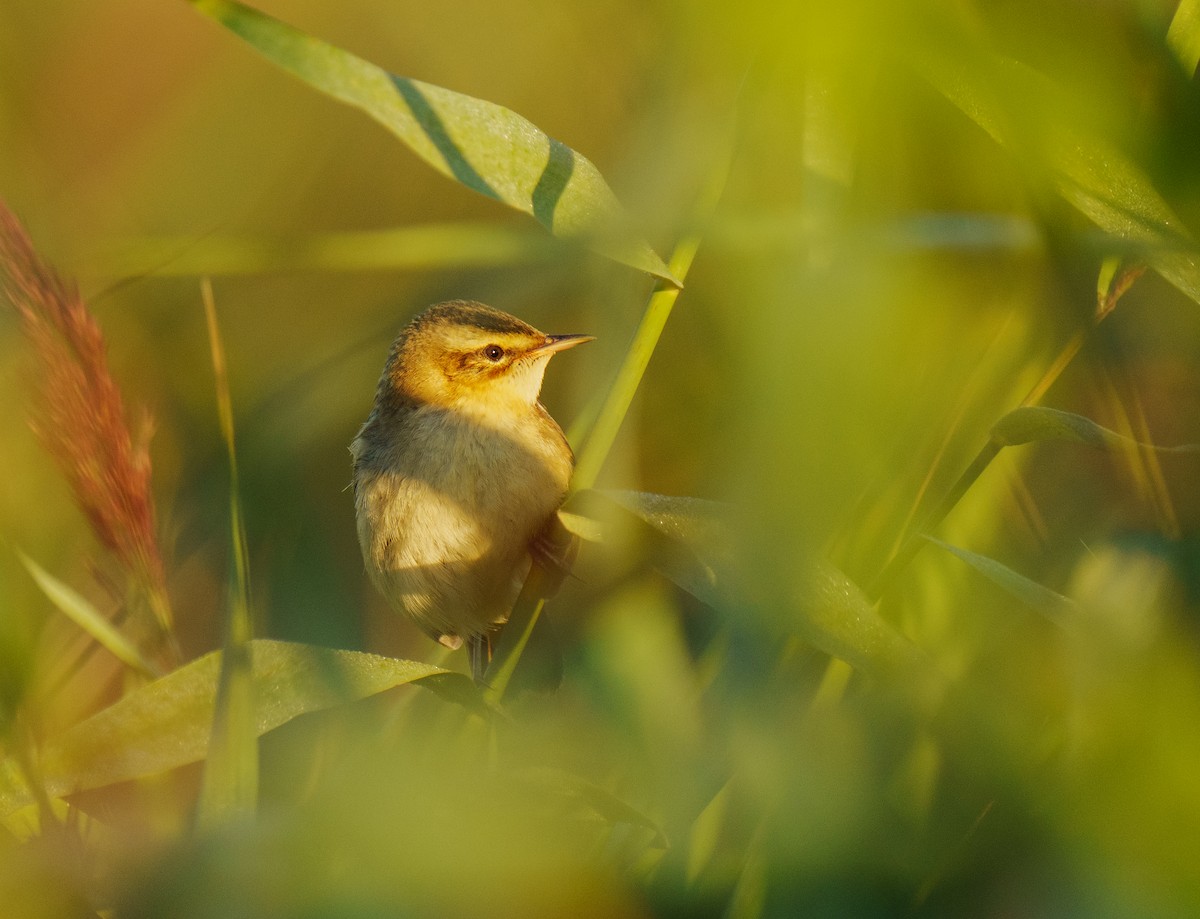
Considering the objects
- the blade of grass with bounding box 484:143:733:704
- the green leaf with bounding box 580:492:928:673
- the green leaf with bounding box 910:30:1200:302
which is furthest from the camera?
the blade of grass with bounding box 484:143:733:704

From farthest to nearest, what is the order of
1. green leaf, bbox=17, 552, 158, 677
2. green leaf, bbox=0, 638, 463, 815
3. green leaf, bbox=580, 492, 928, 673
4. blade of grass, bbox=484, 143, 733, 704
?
green leaf, bbox=17, 552, 158, 677
blade of grass, bbox=484, 143, 733, 704
green leaf, bbox=0, 638, 463, 815
green leaf, bbox=580, 492, 928, 673

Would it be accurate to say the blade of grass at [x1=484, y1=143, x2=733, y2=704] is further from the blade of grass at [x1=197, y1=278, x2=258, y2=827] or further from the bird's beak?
the bird's beak

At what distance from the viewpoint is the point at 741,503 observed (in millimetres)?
730

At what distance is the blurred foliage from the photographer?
700 mm

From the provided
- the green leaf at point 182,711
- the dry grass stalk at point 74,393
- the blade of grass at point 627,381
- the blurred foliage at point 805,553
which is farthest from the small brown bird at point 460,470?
the dry grass stalk at point 74,393

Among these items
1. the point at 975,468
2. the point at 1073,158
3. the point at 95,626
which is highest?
the point at 1073,158

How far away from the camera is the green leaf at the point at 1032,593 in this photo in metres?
0.91

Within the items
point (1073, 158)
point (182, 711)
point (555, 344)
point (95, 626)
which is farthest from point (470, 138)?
point (555, 344)

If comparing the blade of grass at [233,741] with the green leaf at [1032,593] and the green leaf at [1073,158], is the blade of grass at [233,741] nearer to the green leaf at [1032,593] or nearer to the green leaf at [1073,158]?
the green leaf at [1032,593]

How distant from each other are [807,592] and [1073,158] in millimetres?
423

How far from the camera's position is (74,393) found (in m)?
1.10

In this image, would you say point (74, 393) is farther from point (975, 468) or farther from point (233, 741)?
point (975, 468)

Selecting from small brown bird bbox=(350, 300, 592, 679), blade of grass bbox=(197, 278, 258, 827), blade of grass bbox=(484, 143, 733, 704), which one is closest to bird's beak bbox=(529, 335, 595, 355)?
small brown bird bbox=(350, 300, 592, 679)

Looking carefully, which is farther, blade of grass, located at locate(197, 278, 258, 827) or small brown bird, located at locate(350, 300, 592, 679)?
small brown bird, located at locate(350, 300, 592, 679)
